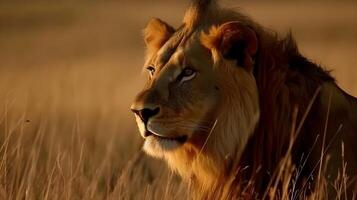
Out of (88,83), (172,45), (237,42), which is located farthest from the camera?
(88,83)

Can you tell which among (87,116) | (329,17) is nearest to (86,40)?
(329,17)

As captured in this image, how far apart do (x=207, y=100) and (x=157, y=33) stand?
2.53ft

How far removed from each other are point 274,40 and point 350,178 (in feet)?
3.11

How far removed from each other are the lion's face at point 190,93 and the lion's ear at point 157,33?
0.34 meters

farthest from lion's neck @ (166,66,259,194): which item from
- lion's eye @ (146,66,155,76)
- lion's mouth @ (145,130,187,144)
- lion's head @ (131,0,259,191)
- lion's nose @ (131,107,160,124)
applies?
lion's eye @ (146,66,155,76)

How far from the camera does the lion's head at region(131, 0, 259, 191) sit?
6.66m

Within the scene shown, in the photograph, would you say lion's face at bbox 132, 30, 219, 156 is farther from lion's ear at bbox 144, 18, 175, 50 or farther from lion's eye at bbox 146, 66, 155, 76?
lion's ear at bbox 144, 18, 175, 50

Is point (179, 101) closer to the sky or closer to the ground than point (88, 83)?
closer to the sky

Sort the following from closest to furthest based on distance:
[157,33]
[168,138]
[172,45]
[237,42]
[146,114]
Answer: [146,114] < [168,138] < [237,42] < [172,45] < [157,33]

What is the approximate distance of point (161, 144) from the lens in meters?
6.64

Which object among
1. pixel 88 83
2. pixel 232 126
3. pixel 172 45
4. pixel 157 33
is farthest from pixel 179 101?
pixel 88 83

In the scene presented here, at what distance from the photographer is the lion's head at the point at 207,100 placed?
666cm

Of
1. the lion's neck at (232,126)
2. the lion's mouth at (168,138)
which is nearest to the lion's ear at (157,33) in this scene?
the lion's neck at (232,126)

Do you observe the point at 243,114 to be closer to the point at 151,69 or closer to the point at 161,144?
the point at 161,144
